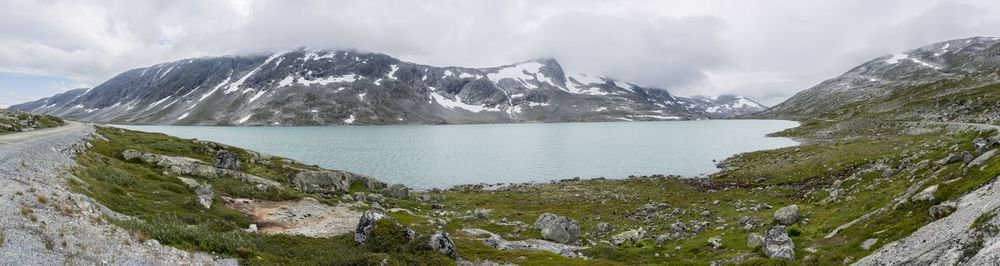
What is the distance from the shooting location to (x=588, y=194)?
203ft

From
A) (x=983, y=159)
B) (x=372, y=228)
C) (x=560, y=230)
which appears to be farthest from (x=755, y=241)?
(x=372, y=228)

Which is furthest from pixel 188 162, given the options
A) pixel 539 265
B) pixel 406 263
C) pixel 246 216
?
pixel 539 265

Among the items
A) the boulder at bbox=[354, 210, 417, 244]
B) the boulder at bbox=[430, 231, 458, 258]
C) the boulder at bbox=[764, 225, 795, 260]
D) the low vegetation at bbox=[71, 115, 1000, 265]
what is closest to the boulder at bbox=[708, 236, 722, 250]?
the low vegetation at bbox=[71, 115, 1000, 265]

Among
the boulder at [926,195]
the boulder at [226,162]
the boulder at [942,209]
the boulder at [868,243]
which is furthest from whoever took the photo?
the boulder at [226,162]

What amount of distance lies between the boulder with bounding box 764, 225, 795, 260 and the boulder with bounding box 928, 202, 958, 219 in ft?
18.3

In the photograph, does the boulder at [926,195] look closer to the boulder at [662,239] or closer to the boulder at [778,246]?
the boulder at [778,246]

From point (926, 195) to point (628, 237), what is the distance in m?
17.0

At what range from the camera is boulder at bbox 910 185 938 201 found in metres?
23.3

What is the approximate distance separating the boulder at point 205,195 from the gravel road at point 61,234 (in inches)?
298

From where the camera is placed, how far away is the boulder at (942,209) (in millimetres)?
20422

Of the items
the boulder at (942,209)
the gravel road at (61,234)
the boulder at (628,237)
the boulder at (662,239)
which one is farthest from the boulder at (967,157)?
the gravel road at (61,234)

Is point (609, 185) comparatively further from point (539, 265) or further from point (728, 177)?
point (539, 265)

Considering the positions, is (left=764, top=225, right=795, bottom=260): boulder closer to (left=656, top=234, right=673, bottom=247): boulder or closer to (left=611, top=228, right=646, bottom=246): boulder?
(left=656, top=234, right=673, bottom=247): boulder

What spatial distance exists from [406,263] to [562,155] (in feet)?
Answer: 349
